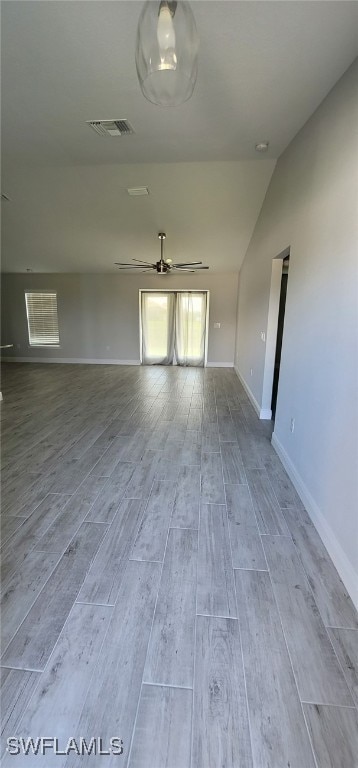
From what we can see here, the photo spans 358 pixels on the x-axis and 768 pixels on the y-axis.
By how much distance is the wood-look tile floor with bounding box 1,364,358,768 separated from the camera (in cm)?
98

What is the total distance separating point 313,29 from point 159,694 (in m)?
3.26

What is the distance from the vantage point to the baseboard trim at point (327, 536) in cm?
147

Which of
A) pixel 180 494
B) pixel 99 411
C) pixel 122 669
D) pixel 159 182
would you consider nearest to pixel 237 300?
pixel 159 182

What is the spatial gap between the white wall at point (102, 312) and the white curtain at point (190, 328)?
9.2 inches

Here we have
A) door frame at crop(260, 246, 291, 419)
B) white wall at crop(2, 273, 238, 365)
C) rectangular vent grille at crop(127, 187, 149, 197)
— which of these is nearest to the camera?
door frame at crop(260, 246, 291, 419)

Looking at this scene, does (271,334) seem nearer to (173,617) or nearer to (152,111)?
(152,111)

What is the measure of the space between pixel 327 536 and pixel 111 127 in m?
3.77

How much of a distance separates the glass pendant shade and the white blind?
772cm

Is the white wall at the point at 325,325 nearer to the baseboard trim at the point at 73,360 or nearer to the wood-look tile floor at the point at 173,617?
the wood-look tile floor at the point at 173,617

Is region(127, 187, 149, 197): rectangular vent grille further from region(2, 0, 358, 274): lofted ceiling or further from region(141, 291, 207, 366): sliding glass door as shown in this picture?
region(141, 291, 207, 366): sliding glass door

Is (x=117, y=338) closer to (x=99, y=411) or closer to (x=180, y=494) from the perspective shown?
(x=99, y=411)

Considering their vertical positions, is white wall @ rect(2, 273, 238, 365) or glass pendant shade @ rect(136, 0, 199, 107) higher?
A: glass pendant shade @ rect(136, 0, 199, 107)

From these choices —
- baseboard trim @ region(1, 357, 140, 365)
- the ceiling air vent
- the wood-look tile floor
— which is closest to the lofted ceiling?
the ceiling air vent

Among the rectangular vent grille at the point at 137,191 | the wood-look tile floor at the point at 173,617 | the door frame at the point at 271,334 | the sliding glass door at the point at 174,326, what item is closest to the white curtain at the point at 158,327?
the sliding glass door at the point at 174,326
